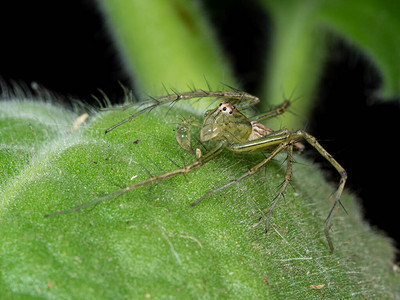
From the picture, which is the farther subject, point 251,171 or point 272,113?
point 272,113

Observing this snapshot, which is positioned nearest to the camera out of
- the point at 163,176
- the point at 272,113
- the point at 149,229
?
the point at 149,229

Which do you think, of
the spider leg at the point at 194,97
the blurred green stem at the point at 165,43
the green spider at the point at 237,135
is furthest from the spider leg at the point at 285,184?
the blurred green stem at the point at 165,43

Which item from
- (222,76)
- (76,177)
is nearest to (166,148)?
(76,177)

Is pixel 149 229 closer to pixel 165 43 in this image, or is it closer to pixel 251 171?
pixel 251 171

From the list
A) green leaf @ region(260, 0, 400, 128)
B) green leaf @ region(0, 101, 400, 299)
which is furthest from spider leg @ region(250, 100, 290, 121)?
green leaf @ region(260, 0, 400, 128)

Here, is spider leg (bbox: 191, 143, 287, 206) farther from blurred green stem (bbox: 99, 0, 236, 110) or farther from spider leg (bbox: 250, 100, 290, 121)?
blurred green stem (bbox: 99, 0, 236, 110)

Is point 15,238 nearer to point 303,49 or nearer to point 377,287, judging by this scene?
point 377,287

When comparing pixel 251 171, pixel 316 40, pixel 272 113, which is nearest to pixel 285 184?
pixel 251 171

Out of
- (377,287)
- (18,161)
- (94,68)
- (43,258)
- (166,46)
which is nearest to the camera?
(43,258)
